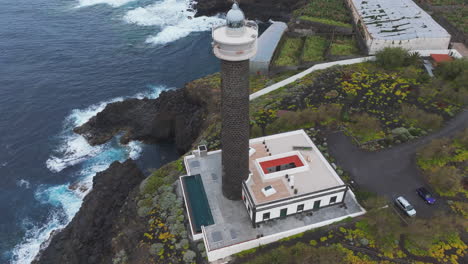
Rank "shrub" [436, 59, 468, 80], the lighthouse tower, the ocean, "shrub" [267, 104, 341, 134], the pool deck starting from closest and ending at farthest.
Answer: the lighthouse tower < the pool deck < "shrub" [267, 104, 341, 134] < the ocean < "shrub" [436, 59, 468, 80]

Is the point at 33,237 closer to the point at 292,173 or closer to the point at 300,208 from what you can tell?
the point at 292,173

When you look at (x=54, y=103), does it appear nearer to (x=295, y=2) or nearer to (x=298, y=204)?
(x=298, y=204)

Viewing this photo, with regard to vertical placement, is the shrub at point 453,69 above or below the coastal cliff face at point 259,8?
above

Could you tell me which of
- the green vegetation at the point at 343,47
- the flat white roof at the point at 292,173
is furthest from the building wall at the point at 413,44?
the flat white roof at the point at 292,173

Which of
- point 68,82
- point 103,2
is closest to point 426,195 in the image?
point 68,82

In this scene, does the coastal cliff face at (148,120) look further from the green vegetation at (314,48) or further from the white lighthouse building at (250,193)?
the green vegetation at (314,48)

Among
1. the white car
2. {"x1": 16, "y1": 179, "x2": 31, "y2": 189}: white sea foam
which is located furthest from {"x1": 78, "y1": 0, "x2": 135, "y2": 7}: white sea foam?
the white car

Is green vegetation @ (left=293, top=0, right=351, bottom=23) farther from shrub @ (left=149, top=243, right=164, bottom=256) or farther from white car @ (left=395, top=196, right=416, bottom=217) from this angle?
shrub @ (left=149, top=243, right=164, bottom=256)
